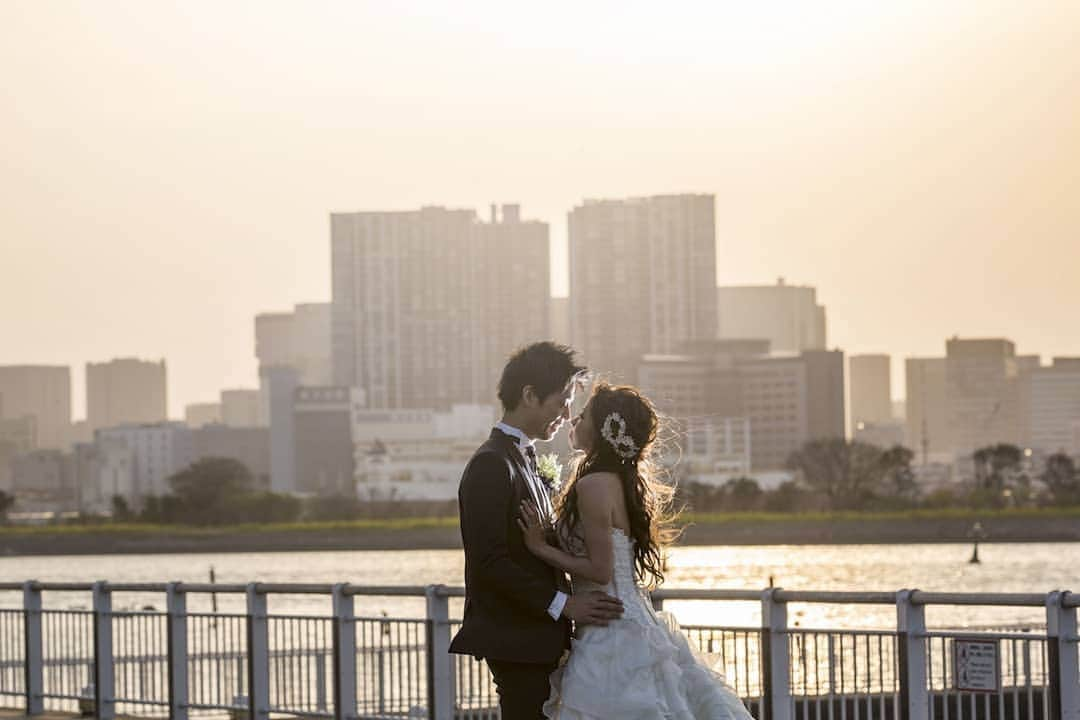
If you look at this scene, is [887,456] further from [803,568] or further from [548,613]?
[548,613]

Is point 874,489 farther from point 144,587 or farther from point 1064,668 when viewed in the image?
point 1064,668

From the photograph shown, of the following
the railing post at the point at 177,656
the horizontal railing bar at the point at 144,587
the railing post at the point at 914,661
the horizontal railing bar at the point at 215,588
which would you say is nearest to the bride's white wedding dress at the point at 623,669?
the railing post at the point at 914,661

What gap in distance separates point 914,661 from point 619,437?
12.9ft

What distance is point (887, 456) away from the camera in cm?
14688

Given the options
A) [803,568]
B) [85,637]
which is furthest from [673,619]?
[803,568]

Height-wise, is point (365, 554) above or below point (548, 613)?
below

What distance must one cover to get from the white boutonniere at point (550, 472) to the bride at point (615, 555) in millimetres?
282

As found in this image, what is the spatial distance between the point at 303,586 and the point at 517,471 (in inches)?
237

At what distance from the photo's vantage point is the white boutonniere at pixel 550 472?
24.0 ft

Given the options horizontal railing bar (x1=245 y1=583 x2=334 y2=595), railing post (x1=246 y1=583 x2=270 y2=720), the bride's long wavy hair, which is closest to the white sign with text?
the bride's long wavy hair

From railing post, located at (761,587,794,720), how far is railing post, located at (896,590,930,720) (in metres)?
0.72

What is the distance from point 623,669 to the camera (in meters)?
6.97

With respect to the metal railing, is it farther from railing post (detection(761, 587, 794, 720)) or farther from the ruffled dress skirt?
the ruffled dress skirt

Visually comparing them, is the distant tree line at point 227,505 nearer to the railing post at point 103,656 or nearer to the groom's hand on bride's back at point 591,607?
the railing post at point 103,656
